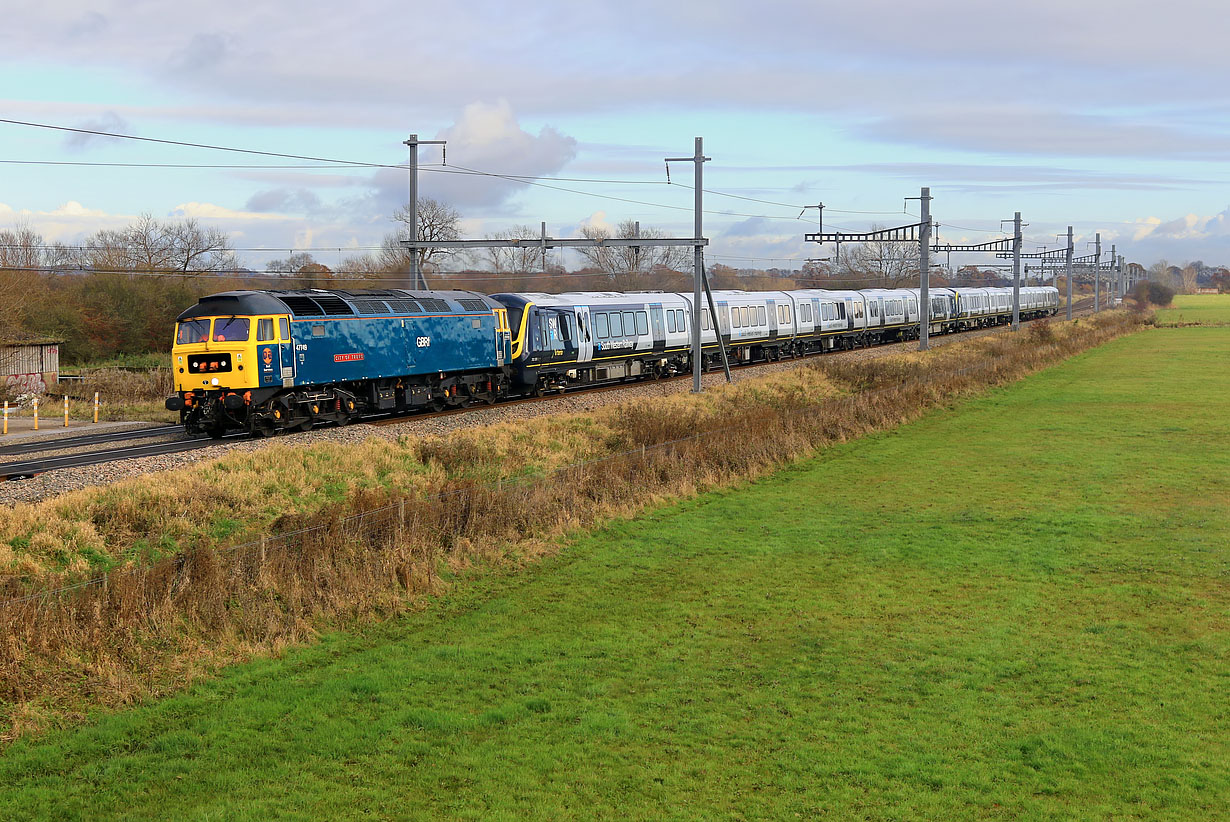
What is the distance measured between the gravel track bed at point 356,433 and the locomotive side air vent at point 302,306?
2917mm

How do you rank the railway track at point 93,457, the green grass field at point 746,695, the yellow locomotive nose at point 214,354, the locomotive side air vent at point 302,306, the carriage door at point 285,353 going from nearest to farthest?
the green grass field at point 746,695 → the railway track at point 93,457 → the yellow locomotive nose at point 214,354 → the carriage door at point 285,353 → the locomotive side air vent at point 302,306

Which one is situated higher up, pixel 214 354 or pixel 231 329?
pixel 231 329

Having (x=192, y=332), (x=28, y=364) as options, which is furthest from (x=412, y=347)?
(x=28, y=364)

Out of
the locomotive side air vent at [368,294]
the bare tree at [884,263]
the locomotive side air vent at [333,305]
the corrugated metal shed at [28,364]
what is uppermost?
the bare tree at [884,263]

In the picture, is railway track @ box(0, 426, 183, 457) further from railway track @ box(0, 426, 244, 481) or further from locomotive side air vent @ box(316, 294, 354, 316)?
locomotive side air vent @ box(316, 294, 354, 316)

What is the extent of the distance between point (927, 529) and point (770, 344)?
3448 cm

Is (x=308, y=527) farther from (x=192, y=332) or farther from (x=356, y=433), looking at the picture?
(x=192, y=332)

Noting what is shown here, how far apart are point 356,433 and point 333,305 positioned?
423 cm

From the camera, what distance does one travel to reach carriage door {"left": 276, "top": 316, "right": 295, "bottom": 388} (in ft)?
84.2

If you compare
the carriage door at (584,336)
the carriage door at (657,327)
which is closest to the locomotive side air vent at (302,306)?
the carriage door at (584,336)

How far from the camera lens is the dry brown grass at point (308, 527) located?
10.7m

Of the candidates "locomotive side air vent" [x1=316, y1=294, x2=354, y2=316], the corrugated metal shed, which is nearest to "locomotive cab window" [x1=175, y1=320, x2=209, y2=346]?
"locomotive side air vent" [x1=316, y1=294, x2=354, y2=316]

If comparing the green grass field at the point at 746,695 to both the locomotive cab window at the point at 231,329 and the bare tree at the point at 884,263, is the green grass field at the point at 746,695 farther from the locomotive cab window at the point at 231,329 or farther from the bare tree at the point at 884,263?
the bare tree at the point at 884,263

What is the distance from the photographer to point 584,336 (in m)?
37.3
